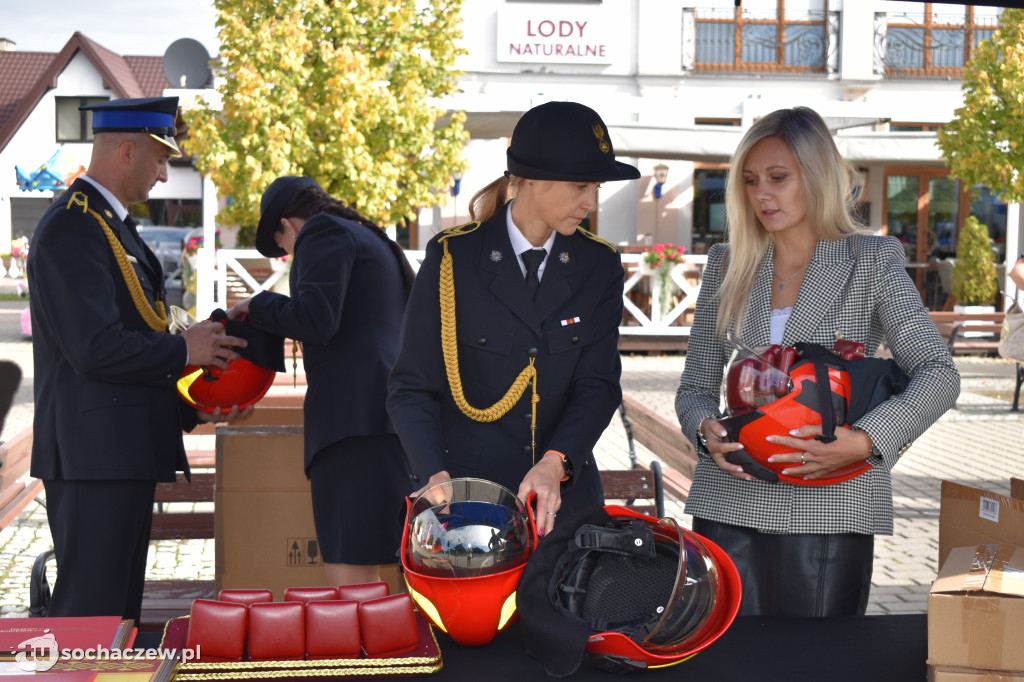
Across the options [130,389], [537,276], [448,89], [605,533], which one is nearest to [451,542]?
[605,533]

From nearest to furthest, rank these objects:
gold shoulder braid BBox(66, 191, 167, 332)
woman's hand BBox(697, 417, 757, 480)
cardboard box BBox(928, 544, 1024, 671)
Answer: cardboard box BBox(928, 544, 1024, 671) < woman's hand BBox(697, 417, 757, 480) < gold shoulder braid BBox(66, 191, 167, 332)

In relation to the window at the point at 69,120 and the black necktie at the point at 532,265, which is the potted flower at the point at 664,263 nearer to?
the black necktie at the point at 532,265

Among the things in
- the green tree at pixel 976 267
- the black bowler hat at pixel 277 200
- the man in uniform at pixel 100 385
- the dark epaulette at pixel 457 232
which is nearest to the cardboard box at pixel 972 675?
the dark epaulette at pixel 457 232

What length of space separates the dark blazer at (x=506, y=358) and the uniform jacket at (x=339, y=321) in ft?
2.56

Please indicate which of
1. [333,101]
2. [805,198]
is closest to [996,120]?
[333,101]

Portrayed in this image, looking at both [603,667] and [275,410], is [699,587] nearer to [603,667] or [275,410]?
[603,667]

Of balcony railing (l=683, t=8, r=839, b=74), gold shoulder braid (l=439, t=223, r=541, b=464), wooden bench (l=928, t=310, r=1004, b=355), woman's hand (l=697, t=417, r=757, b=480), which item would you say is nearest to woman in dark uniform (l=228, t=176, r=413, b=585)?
gold shoulder braid (l=439, t=223, r=541, b=464)

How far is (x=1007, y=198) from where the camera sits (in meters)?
12.6

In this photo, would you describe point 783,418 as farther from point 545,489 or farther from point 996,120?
point 996,120

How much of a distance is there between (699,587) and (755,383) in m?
0.48

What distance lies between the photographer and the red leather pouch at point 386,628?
167 centimetres

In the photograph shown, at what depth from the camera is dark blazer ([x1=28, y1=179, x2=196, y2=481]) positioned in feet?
9.01

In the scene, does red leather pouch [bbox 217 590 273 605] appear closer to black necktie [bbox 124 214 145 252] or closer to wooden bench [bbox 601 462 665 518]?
black necktie [bbox 124 214 145 252]

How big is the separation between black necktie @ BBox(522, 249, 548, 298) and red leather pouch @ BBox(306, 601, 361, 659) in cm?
97
